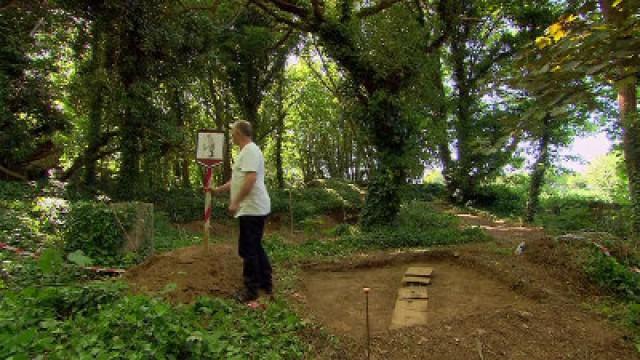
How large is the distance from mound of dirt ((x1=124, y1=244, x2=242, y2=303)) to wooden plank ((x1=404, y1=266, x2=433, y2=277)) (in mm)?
2596

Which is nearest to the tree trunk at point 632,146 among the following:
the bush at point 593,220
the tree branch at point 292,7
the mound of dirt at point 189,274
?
the bush at point 593,220

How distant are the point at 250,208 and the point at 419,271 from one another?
122 inches

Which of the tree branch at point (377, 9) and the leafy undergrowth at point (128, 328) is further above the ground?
the tree branch at point (377, 9)

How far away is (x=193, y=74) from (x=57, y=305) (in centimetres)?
1069

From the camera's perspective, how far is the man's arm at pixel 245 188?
4738mm

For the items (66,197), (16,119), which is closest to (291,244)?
(66,197)

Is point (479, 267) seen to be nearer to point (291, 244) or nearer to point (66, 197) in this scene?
point (291, 244)

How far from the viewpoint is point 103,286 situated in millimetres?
3992

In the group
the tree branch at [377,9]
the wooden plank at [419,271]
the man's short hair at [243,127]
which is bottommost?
the wooden plank at [419,271]

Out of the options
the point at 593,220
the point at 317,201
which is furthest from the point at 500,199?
the point at 317,201

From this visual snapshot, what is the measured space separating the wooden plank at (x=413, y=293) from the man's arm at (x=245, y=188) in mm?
2449

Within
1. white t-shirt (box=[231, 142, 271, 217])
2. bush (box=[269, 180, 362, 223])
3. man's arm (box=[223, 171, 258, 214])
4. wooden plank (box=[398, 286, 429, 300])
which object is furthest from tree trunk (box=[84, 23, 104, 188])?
wooden plank (box=[398, 286, 429, 300])

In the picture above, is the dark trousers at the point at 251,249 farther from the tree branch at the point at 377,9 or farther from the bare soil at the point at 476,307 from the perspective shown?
the tree branch at the point at 377,9

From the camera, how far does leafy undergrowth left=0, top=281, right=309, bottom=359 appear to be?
280 centimetres
